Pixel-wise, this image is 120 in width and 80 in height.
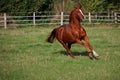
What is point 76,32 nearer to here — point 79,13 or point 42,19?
point 79,13

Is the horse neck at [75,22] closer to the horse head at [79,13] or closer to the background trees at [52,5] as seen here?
the horse head at [79,13]

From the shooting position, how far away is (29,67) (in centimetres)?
1138

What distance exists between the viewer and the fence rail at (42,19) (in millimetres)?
32281

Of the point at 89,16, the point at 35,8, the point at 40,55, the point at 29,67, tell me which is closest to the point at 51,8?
the point at 35,8

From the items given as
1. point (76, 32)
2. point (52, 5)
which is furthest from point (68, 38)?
point (52, 5)

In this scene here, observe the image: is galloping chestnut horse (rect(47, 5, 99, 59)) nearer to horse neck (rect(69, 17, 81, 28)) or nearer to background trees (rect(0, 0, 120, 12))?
horse neck (rect(69, 17, 81, 28))

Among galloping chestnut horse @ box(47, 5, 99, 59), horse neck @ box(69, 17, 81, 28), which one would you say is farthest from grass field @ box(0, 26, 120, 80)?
horse neck @ box(69, 17, 81, 28)

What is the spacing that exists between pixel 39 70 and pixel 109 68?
2137mm

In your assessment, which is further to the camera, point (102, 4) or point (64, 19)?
point (102, 4)

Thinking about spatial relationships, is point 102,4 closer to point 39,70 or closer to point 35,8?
point 35,8

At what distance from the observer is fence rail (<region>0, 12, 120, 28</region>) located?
1271 inches

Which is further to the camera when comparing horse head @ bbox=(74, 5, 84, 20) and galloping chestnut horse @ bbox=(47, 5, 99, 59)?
horse head @ bbox=(74, 5, 84, 20)

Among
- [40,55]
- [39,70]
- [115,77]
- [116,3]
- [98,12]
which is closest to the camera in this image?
[115,77]

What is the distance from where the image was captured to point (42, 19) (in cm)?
3453
